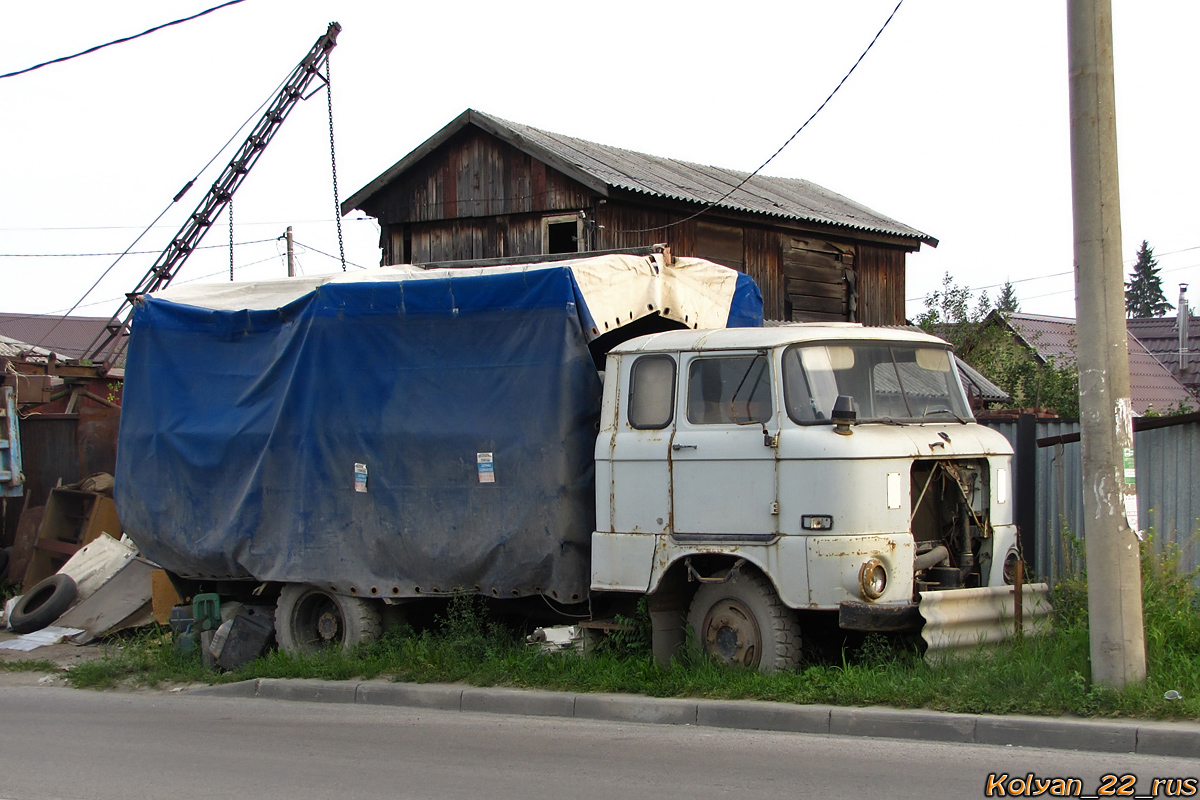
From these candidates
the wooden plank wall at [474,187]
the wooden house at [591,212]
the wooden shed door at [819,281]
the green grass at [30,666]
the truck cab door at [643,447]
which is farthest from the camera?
the wooden shed door at [819,281]

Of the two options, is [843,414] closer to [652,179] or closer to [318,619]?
[318,619]

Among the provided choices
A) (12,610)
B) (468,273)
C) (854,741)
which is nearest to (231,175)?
(12,610)

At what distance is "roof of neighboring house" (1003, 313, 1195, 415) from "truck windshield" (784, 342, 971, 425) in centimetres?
2438

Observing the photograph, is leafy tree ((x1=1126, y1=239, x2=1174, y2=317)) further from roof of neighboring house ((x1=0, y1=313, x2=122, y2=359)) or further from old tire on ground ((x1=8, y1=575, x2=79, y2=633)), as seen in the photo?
old tire on ground ((x1=8, y1=575, x2=79, y2=633))

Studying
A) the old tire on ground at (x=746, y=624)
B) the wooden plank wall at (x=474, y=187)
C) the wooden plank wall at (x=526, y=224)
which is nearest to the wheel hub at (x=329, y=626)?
the old tire on ground at (x=746, y=624)

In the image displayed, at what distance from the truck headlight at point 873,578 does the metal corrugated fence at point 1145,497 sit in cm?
242

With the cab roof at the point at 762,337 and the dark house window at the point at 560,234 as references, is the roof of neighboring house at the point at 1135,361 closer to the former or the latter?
the dark house window at the point at 560,234

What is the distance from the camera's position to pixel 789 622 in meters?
8.02

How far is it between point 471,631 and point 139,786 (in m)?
3.45

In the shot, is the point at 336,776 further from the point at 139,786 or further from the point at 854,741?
the point at 854,741

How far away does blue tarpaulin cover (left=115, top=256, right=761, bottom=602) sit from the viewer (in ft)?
29.9

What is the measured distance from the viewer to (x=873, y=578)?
7605 millimetres

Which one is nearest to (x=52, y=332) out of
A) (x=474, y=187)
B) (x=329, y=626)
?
(x=474, y=187)

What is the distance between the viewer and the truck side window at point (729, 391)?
8203mm
